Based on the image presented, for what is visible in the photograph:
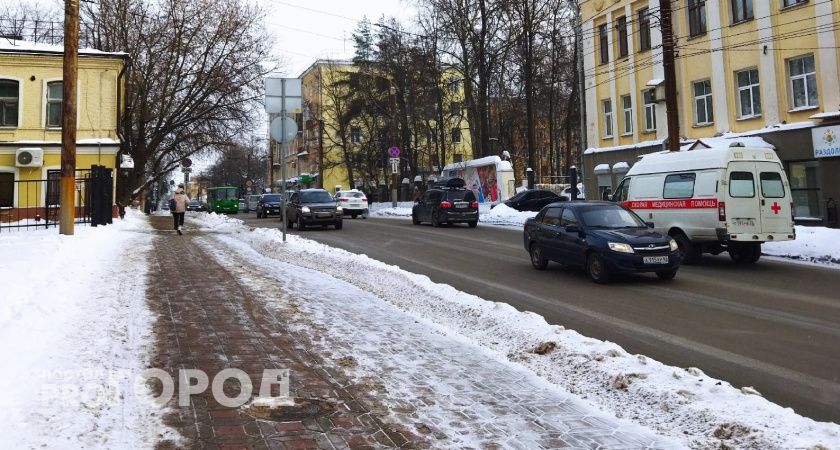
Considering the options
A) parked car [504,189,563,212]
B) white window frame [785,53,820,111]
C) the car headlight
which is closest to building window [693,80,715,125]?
white window frame [785,53,820,111]

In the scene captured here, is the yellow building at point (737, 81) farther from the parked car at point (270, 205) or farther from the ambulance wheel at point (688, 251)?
the parked car at point (270, 205)

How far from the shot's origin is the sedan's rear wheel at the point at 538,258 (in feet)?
41.2

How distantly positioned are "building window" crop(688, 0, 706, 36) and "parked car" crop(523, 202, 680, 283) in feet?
60.6

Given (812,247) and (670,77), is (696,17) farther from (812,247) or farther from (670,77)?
(812,247)

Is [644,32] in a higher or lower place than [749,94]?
higher

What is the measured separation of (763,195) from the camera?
12781 millimetres

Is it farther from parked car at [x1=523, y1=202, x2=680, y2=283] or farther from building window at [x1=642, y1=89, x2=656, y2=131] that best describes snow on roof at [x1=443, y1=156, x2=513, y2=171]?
parked car at [x1=523, y1=202, x2=680, y2=283]

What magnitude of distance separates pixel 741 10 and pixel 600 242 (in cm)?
1915

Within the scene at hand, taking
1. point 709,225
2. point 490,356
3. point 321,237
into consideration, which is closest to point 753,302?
point 709,225

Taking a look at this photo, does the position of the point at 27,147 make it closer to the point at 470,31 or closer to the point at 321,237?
the point at 321,237

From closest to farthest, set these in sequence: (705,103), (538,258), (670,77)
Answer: (538,258) < (670,77) < (705,103)

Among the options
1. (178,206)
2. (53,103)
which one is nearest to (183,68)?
(53,103)

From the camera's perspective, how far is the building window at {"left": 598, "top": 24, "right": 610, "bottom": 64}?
32.2m

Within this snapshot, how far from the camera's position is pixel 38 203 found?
24.8 metres
